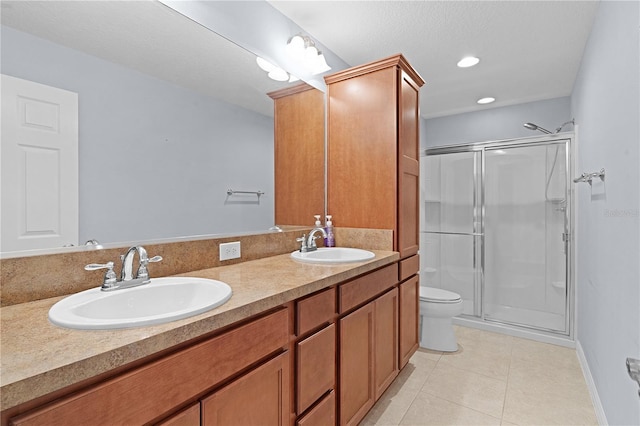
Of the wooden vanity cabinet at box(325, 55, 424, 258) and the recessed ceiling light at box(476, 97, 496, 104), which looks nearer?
the wooden vanity cabinet at box(325, 55, 424, 258)

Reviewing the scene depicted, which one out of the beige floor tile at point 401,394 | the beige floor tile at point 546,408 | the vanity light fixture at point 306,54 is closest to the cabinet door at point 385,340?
the beige floor tile at point 401,394

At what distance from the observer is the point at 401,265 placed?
208 cm

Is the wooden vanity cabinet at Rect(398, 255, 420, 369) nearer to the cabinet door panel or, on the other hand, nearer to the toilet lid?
the toilet lid

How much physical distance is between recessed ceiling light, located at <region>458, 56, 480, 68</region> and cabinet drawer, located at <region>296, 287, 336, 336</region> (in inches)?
86.1

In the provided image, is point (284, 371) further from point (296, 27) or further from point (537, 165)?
point (537, 165)

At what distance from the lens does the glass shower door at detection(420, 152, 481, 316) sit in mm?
3344

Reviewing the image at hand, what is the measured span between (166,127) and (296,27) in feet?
4.06

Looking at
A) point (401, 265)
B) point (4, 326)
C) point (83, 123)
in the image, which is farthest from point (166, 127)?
point (401, 265)

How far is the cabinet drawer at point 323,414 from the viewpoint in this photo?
1.24 meters

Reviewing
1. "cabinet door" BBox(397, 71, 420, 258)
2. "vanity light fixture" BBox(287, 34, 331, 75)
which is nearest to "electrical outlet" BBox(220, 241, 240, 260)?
"cabinet door" BBox(397, 71, 420, 258)

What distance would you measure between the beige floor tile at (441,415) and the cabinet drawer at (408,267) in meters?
0.74

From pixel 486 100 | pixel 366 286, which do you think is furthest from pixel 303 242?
pixel 486 100

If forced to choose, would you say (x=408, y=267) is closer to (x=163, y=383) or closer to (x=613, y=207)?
(x=613, y=207)

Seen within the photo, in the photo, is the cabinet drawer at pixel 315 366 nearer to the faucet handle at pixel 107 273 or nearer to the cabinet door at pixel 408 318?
the faucet handle at pixel 107 273
